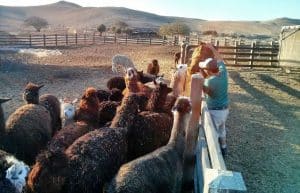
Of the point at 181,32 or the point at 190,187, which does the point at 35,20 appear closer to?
the point at 181,32

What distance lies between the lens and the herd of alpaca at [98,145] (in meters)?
4.11

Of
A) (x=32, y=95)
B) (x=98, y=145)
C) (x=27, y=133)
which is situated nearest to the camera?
(x=98, y=145)

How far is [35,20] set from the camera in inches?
2741

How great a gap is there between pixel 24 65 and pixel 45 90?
587 centimetres

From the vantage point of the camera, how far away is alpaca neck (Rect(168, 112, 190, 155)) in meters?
5.27

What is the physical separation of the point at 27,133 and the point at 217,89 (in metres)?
3.18

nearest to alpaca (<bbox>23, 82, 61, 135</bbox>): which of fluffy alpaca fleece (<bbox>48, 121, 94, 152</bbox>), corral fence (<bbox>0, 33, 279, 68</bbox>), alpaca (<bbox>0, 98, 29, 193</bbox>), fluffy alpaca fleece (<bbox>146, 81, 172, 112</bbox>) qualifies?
fluffy alpaca fleece (<bbox>48, 121, 94, 152</bbox>)

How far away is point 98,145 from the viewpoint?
16.0 feet

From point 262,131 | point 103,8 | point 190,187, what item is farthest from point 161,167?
point 103,8

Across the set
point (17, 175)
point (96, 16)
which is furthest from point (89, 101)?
point (96, 16)

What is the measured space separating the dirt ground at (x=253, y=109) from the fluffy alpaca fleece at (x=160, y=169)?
5.92 feet

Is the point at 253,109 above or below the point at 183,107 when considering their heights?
below

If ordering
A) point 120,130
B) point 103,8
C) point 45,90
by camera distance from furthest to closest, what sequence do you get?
point 103,8 < point 45,90 < point 120,130

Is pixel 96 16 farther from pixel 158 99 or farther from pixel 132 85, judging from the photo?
pixel 158 99
